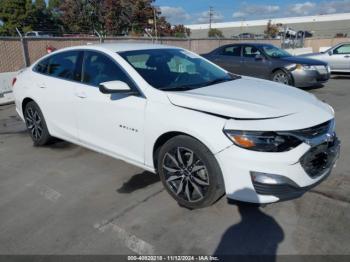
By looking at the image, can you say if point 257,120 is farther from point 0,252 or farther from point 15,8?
point 15,8

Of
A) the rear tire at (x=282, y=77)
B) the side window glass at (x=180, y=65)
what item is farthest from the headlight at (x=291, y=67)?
the side window glass at (x=180, y=65)

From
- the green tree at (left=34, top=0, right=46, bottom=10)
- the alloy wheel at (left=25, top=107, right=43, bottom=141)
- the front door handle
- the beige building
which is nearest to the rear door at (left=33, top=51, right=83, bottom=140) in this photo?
the front door handle

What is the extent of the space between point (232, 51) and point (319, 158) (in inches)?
336

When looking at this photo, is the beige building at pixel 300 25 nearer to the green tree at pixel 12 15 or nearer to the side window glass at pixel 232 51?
the green tree at pixel 12 15

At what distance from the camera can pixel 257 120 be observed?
Result: 2.77 m

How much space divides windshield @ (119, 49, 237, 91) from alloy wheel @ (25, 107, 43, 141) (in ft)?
6.58

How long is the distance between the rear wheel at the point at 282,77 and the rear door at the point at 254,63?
23 centimetres

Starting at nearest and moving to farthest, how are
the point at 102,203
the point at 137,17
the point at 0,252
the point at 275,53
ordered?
the point at 0,252, the point at 102,203, the point at 275,53, the point at 137,17

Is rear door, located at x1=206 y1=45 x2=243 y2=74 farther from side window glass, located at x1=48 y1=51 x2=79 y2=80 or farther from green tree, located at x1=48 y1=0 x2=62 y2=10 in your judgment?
green tree, located at x1=48 y1=0 x2=62 y2=10

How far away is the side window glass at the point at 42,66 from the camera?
485 centimetres

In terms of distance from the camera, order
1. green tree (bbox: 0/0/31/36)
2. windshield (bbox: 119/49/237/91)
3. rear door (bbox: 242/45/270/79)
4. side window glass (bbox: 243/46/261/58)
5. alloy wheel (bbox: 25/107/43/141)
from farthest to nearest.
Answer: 1. green tree (bbox: 0/0/31/36)
2. side window glass (bbox: 243/46/261/58)
3. rear door (bbox: 242/45/270/79)
4. alloy wheel (bbox: 25/107/43/141)
5. windshield (bbox: 119/49/237/91)

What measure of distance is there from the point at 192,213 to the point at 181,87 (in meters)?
1.34

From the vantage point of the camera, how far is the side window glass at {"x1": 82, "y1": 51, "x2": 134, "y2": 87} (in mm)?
3691

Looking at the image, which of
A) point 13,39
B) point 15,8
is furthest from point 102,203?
point 15,8
